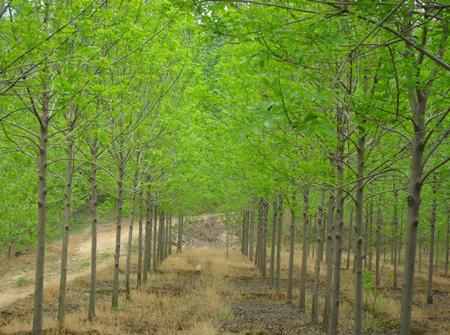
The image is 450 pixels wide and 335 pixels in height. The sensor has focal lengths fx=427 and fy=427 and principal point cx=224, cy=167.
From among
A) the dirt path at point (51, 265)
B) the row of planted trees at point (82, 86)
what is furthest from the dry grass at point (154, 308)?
the dirt path at point (51, 265)

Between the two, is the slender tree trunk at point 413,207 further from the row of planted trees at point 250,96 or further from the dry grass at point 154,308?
the dry grass at point 154,308

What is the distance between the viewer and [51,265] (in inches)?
1078

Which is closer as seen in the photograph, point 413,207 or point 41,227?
point 413,207

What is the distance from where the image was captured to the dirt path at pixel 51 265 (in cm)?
1902

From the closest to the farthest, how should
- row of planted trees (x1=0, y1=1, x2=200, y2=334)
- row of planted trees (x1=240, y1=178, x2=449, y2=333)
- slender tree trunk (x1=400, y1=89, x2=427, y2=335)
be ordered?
slender tree trunk (x1=400, y1=89, x2=427, y2=335)
row of planted trees (x1=0, y1=1, x2=200, y2=334)
row of planted trees (x1=240, y1=178, x2=449, y2=333)

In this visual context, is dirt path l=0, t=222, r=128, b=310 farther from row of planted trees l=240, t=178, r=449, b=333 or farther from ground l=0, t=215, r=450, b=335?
row of planted trees l=240, t=178, r=449, b=333

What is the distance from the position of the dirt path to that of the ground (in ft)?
0.36

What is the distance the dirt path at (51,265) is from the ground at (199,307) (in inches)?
4.3

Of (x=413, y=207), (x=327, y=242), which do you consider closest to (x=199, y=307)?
(x=327, y=242)

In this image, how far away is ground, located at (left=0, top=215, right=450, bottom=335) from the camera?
10.8 meters

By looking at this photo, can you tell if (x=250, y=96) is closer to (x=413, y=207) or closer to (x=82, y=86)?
(x=82, y=86)

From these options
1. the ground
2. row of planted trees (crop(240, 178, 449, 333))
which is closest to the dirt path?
the ground

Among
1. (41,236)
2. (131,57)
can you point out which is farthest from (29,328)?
(131,57)

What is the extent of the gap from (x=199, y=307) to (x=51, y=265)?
1733 cm
